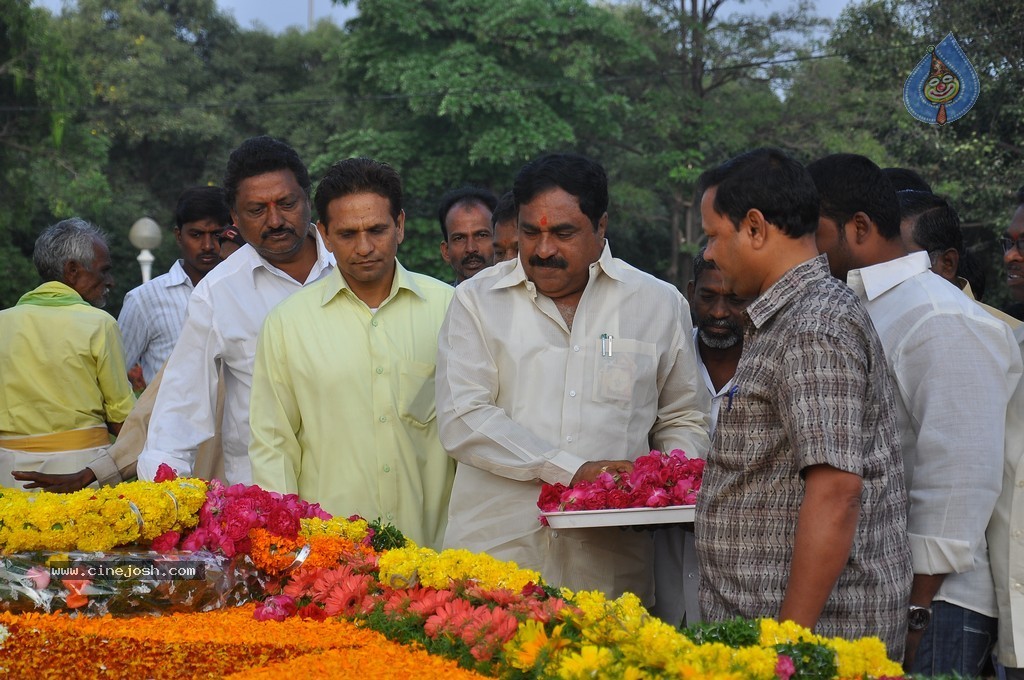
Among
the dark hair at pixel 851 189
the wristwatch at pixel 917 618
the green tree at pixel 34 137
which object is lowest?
the wristwatch at pixel 917 618

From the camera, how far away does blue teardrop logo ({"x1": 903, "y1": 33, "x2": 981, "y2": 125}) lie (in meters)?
6.41

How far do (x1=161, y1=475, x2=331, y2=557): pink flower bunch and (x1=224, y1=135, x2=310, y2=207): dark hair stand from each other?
1.76 metres

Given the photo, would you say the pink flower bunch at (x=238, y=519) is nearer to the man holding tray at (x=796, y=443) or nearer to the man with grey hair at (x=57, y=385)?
the man holding tray at (x=796, y=443)

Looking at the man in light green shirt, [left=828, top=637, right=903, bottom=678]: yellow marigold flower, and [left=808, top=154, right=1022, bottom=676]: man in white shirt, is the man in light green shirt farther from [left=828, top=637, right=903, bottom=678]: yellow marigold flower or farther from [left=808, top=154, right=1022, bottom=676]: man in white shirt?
[left=828, top=637, right=903, bottom=678]: yellow marigold flower

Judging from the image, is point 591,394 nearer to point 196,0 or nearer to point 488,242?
point 488,242

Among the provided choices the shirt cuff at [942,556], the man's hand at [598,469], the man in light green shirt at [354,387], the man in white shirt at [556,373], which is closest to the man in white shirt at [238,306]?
the man in light green shirt at [354,387]

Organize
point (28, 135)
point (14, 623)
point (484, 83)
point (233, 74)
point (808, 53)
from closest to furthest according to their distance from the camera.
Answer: point (14, 623), point (28, 135), point (484, 83), point (808, 53), point (233, 74)

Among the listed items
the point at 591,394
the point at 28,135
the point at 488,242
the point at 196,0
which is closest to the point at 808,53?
the point at 28,135

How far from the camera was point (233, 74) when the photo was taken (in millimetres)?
41062

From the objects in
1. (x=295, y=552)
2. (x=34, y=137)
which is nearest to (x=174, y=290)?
(x=295, y=552)

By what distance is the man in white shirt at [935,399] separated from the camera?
3.43 m

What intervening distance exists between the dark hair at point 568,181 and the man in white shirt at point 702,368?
67 cm

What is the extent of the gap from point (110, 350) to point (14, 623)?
3163 millimetres

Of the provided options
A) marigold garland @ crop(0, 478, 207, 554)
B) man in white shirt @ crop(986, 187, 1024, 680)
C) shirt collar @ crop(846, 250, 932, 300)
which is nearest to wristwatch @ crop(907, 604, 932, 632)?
man in white shirt @ crop(986, 187, 1024, 680)
